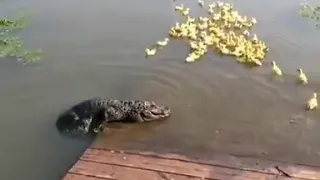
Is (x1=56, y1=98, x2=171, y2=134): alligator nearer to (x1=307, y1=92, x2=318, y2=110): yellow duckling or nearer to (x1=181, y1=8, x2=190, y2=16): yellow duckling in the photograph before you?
(x1=307, y1=92, x2=318, y2=110): yellow duckling

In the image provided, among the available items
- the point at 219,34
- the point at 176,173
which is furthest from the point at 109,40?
the point at 176,173

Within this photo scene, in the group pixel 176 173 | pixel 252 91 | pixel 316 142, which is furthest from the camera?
pixel 252 91

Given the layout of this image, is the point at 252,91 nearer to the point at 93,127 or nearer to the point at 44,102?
the point at 93,127

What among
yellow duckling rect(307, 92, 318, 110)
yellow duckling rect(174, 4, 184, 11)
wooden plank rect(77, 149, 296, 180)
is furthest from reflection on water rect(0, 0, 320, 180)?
wooden plank rect(77, 149, 296, 180)

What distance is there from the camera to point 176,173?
15.5 feet

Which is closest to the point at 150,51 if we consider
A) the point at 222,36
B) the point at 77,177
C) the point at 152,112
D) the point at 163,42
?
the point at 163,42

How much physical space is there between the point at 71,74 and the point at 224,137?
8.89ft

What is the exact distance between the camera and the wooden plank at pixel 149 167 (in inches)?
184

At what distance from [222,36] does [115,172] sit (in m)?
3.64

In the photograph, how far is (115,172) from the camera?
4.80 meters

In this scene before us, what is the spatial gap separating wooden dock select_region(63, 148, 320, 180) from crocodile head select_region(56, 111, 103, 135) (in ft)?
2.84

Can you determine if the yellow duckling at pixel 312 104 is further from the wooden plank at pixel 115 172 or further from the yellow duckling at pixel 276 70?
the wooden plank at pixel 115 172

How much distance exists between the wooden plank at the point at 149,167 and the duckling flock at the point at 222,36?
237 cm

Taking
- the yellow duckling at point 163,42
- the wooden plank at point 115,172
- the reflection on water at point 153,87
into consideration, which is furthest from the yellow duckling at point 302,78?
the wooden plank at point 115,172
